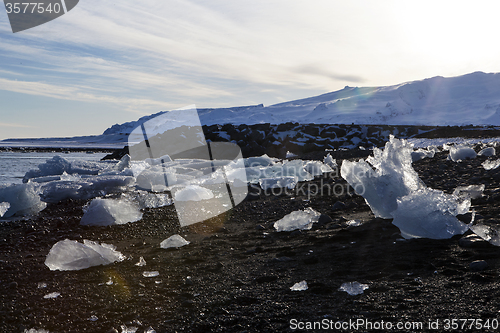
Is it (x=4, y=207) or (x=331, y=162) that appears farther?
(x=331, y=162)

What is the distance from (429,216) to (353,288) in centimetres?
132

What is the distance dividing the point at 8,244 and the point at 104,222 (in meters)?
1.17

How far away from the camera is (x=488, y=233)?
9.50ft

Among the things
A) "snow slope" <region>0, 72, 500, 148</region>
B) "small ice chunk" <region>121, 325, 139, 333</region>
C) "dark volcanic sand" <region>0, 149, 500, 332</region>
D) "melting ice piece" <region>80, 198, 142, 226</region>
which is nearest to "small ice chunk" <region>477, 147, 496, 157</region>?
"dark volcanic sand" <region>0, 149, 500, 332</region>

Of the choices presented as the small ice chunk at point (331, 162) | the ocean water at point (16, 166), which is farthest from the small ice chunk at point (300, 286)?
the ocean water at point (16, 166)

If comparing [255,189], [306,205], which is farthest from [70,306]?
[255,189]

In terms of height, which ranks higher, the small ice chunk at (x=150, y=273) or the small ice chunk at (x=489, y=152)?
the small ice chunk at (x=489, y=152)

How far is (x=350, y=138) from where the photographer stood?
22453 mm

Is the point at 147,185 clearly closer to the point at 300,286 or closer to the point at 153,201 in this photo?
the point at 153,201

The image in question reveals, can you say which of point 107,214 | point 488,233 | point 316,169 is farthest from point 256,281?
point 316,169

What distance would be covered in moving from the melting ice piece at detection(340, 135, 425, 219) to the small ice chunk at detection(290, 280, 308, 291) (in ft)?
5.98

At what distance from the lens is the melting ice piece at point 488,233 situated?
2.82 metres

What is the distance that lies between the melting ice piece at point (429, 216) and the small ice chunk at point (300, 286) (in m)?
1.34

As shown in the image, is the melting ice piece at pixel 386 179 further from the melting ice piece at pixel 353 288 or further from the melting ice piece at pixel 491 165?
the melting ice piece at pixel 491 165
